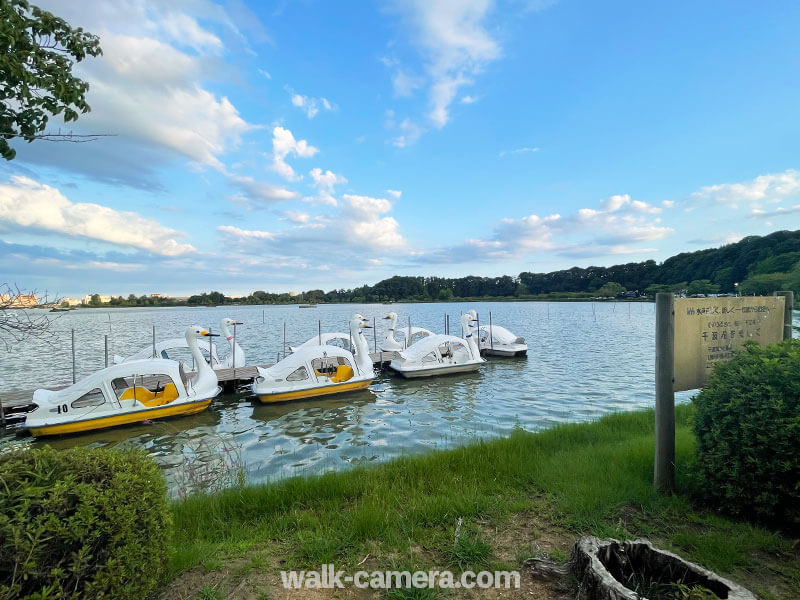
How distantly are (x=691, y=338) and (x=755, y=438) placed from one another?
137 centimetres

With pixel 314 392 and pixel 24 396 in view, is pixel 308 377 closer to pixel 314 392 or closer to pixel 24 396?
pixel 314 392

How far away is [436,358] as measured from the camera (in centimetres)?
1934

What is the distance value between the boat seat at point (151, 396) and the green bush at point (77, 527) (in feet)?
37.4

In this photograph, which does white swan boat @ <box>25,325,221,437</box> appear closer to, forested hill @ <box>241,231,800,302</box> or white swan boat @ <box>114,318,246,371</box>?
white swan boat @ <box>114,318,246,371</box>

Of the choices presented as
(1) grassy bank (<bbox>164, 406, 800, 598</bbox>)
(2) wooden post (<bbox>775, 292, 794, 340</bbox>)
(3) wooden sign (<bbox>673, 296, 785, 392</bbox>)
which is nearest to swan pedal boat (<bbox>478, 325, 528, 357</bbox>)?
(1) grassy bank (<bbox>164, 406, 800, 598</bbox>)

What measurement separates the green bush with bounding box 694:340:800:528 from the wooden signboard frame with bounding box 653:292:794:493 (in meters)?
0.44

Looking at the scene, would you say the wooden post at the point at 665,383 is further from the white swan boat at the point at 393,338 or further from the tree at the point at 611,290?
the tree at the point at 611,290

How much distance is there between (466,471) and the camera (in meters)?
5.01

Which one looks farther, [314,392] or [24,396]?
[314,392]

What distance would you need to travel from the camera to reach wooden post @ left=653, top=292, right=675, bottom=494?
13.9 feet

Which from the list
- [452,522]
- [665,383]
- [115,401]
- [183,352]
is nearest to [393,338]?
[183,352]

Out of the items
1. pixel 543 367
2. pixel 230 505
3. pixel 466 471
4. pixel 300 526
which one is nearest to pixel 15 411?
pixel 230 505

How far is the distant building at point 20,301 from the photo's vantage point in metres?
2.63

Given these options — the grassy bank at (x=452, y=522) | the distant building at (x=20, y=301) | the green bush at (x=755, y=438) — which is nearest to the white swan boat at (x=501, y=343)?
the grassy bank at (x=452, y=522)
